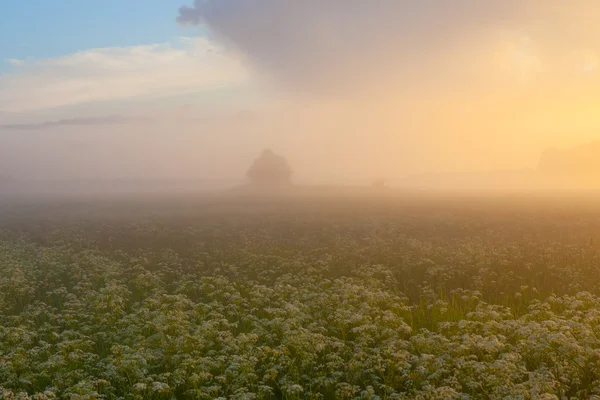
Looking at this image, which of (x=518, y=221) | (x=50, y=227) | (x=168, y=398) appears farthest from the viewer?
(x=50, y=227)

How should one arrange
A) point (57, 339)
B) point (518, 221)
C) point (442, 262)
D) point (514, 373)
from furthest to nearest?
point (518, 221) → point (442, 262) → point (57, 339) → point (514, 373)

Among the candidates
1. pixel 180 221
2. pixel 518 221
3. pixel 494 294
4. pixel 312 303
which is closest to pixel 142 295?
pixel 312 303

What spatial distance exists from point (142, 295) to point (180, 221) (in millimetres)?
32851

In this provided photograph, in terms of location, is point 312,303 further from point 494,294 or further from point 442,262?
point 442,262

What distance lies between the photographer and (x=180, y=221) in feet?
178

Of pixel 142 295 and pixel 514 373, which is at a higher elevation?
pixel 514 373

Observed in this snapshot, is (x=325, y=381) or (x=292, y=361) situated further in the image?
(x=292, y=361)

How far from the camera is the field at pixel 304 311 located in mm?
10945

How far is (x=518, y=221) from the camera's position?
4562 cm

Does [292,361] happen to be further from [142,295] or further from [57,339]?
[142,295]

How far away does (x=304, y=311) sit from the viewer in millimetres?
16844

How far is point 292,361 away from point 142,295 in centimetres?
1313

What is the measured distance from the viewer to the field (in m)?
10.9

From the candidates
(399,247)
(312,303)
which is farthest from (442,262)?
(312,303)
